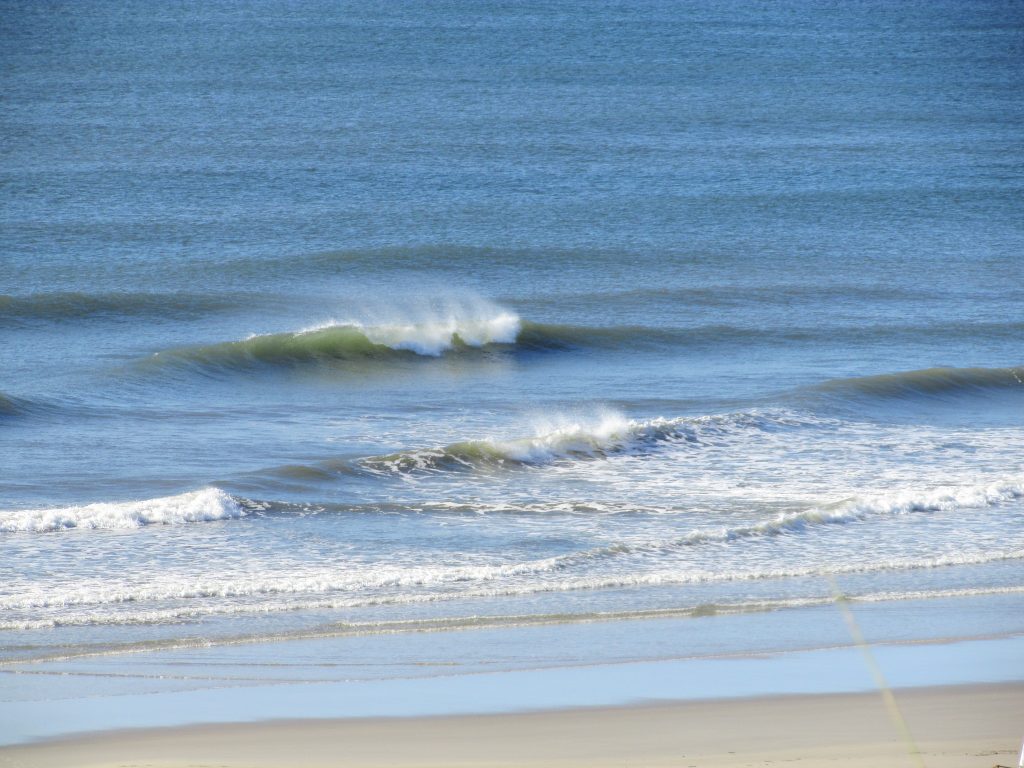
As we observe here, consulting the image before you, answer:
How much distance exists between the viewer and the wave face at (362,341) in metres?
19.6

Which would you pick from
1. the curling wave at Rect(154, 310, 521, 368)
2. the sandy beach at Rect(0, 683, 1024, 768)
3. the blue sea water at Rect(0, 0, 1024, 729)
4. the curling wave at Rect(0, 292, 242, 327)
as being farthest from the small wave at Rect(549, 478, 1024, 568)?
the curling wave at Rect(0, 292, 242, 327)

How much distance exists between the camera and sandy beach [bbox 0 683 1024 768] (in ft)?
22.8

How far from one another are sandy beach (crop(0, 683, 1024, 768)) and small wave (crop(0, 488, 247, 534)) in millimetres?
4823

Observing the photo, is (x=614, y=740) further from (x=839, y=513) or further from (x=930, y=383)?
(x=930, y=383)

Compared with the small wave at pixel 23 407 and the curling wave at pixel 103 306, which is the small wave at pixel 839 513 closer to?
the small wave at pixel 23 407

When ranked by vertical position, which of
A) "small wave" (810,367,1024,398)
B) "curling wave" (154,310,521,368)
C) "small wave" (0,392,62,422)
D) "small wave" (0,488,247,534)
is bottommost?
"small wave" (0,488,247,534)

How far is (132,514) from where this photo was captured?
12000 mm

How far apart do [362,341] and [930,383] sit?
7.93m

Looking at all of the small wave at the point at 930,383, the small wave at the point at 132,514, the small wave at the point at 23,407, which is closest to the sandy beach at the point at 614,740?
the small wave at the point at 132,514

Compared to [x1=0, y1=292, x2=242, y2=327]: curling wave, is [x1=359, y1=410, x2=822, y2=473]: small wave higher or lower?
lower

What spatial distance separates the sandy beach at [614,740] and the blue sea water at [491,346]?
1874 mm

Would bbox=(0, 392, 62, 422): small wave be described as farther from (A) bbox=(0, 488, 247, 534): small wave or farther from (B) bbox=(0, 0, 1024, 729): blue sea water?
(A) bbox=(0, 488, 247, 534): small wave

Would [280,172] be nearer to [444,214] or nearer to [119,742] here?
[444,214]

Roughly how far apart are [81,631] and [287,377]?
32.5 feet
